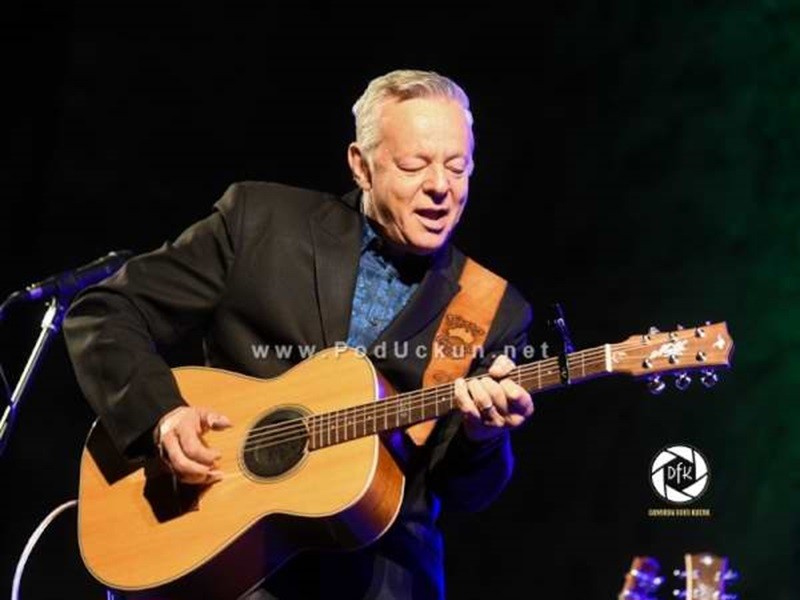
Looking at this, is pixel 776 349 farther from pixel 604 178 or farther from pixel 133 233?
pixel 133 233

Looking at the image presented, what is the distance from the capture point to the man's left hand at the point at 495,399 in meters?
2.74

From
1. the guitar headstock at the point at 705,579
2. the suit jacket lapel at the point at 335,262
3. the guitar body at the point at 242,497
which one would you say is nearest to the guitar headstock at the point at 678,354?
the guitar body at the point at 242,497

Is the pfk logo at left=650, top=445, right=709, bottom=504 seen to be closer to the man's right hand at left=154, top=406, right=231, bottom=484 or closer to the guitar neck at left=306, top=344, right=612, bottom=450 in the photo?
the guitar neck at left=306, top=344, right=612, bottom=450

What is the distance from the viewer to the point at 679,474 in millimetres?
4320

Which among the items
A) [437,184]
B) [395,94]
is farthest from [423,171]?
[395,94]

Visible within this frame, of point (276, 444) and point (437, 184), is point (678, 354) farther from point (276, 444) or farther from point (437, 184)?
point (276, 444)

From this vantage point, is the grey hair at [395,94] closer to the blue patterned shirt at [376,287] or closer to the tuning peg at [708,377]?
the blue patterned shirt at [376,287]

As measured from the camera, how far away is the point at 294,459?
2920 mm

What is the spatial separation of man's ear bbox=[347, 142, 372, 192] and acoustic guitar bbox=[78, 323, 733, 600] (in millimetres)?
669

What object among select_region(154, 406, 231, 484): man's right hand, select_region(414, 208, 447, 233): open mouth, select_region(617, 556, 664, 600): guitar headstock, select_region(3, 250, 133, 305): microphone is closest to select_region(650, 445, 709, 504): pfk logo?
select_region(617, 556, 664, 600): guitar headstock

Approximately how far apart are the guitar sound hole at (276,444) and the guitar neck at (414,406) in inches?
1.9

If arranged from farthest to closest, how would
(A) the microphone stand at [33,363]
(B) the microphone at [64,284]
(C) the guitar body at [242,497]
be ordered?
(B) the microphone at [64,284] → (A) the microphone stand at [33,363] → (C) the guitar body at [242,497]

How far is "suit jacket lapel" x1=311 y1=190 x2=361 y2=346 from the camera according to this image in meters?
3.14

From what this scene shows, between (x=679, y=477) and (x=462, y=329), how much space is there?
5.21 ft
